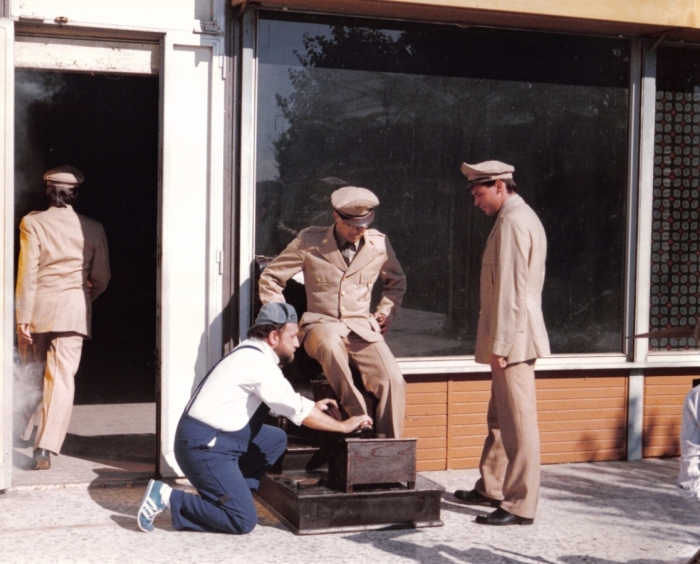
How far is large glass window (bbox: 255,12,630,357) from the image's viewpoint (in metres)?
6.82

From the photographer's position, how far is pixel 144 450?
763 centimetres

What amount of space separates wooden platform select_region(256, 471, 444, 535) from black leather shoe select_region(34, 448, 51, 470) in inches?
75.7

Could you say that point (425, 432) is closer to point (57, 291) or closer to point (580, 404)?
point (580, 404)

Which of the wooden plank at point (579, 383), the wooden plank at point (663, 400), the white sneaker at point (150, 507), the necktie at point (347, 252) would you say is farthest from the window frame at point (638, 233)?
the white sneaker at point (150, 507)

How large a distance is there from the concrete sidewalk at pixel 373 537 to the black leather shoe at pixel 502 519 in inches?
2.2

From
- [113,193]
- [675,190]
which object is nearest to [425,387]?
[675,190]

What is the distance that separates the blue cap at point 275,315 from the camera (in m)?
5.53

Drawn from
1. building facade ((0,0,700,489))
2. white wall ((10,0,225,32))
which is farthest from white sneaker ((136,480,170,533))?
white wall ((10,0,225,32))

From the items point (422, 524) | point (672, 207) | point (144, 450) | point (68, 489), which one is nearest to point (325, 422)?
point (422, 524)

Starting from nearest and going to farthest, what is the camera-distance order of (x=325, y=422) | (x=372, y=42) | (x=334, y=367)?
(x=325, y=422), (x=334, y=367), (x=372, y=42)

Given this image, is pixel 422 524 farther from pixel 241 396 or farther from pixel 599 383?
pixel 599 383

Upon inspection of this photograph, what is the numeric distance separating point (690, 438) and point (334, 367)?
98.5 inches

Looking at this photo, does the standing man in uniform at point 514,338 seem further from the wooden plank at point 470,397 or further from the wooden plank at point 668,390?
the wooden plank at point 668,390

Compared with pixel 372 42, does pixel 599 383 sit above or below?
below
